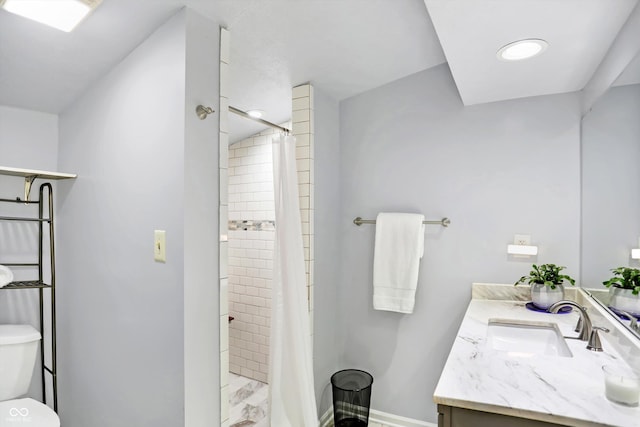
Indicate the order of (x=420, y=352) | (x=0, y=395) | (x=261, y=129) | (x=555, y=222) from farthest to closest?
(x=261, y=129)
(x=420, y=352)
(x=555, y=222)
(x=0, y=395)

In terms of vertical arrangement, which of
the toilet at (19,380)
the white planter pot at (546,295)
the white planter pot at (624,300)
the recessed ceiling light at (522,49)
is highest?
the recessed ceiling light at (522,49)

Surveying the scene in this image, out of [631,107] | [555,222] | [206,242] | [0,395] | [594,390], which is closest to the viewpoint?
[594,390]

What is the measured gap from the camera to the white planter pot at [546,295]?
6.57ft

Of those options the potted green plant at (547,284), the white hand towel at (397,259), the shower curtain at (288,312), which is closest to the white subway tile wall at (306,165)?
the shower curtain at (288,312)

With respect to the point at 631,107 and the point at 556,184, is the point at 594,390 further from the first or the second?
the point at 556,184

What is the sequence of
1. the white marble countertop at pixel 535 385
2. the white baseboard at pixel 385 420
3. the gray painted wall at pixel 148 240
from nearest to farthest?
the white marble countertop at pixel 535 385, the gray painted wall at pixel 148 240, the white baseboard at pixel 385 420

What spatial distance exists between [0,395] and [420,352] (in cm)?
229

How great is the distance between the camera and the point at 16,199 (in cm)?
201

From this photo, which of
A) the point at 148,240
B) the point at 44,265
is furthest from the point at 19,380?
the point at 148,240

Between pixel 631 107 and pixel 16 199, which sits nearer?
pixel 631 107

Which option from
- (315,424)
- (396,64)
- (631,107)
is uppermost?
(396,64)

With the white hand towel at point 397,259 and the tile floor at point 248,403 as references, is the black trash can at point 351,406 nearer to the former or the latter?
the tile floor at point 248,403

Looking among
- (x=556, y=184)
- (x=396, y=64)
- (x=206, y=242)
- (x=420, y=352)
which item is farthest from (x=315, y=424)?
(x=396, y=64)

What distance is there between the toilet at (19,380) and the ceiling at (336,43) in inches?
46.4
